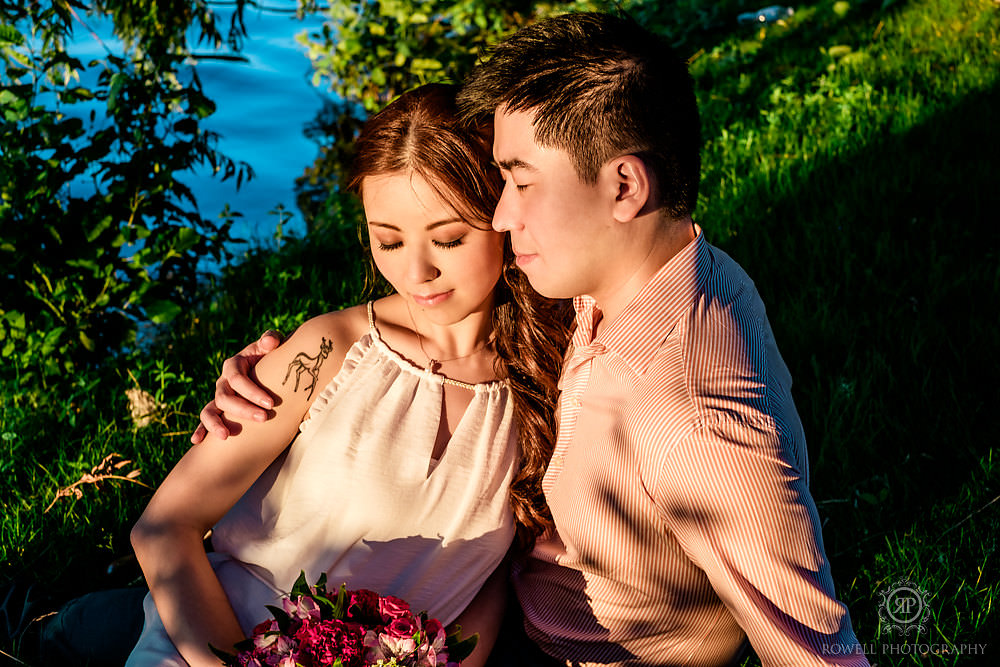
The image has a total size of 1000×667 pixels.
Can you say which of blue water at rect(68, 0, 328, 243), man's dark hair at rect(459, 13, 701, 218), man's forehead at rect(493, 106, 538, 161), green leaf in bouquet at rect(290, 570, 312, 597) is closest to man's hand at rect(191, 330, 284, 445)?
green leaf in bouquet at rect(290, 570, 312, 597)

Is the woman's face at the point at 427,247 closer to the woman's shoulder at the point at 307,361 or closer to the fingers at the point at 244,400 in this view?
the woman's shoulder at the point at 307,361

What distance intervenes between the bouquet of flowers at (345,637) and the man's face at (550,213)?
854 mm

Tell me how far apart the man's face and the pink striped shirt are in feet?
0.54

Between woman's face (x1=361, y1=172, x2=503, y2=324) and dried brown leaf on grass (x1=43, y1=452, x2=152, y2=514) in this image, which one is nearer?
woman's face (x1=361, y1=172, x2=503, y2=324)

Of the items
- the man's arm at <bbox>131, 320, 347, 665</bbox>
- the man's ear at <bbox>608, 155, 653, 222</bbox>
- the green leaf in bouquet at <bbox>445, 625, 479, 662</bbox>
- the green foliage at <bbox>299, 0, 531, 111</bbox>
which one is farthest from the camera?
the green foliage at <bbox>299, 0, 531, 111</bbox>

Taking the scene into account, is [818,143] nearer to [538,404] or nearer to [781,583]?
[538,404]

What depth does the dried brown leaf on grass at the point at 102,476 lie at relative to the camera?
2.87 metres

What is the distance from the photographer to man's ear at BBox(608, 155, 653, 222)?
1978mm

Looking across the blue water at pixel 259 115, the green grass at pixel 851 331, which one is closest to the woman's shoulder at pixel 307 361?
the green grass at pixel 851 331

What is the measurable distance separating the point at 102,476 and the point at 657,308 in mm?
1962

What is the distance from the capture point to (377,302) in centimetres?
251

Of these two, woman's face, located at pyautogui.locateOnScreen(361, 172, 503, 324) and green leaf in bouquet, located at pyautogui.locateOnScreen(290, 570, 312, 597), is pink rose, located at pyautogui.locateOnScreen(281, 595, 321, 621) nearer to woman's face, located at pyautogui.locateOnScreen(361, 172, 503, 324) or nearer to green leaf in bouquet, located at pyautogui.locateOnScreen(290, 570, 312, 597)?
green leaf in bouquet, located at pyautogui.locateOnScreen(290, 570, 312, 597)

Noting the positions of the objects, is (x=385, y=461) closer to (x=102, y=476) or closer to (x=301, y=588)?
(x=301, y=588)

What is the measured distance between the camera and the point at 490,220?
7.48 feet
